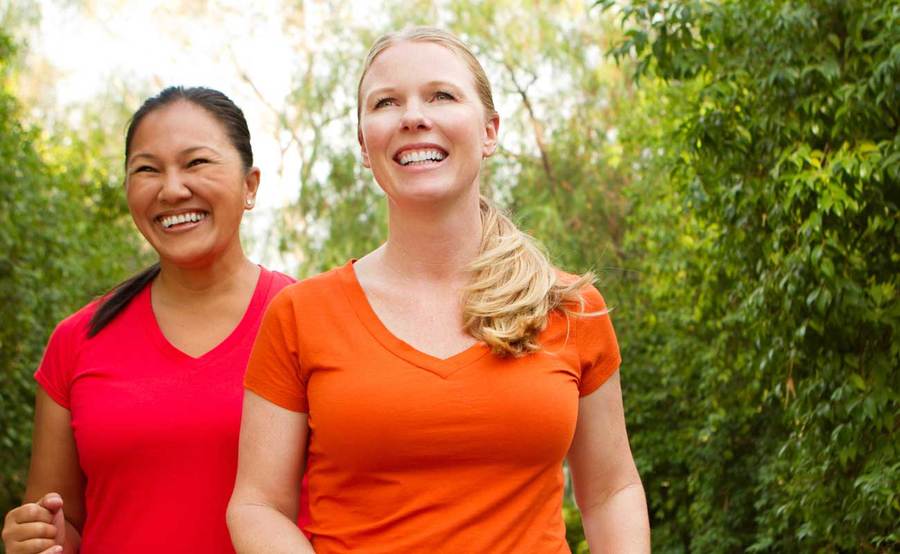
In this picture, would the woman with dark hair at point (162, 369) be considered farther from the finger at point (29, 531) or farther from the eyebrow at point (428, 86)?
the eyebrow at point (428, 86)

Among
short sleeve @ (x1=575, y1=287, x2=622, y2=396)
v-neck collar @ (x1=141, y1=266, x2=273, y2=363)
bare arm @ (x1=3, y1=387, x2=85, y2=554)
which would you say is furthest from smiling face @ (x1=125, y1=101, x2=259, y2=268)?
short sleeve @ (x1=575, y1=287, x2=622, y2=396)

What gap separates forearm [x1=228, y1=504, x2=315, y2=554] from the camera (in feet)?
7.98

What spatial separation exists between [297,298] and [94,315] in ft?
3.02

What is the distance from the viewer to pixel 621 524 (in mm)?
2627

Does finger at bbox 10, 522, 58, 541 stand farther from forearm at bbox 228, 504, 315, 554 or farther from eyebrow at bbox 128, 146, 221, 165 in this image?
eyebrow at bbox 128, 146, 221, 165

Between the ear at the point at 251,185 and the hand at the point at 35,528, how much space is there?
0.86m

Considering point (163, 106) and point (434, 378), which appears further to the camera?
point (163, 106)

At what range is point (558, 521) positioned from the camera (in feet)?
8.25

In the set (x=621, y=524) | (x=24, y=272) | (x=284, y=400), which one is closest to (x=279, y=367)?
(x=284, y=400)

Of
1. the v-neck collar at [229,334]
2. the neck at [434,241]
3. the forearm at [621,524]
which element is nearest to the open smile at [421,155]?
the neck at [434,241]

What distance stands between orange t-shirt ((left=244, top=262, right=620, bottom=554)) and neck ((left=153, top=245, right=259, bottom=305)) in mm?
801

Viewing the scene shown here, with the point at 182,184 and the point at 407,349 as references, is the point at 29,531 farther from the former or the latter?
the point at 407,349

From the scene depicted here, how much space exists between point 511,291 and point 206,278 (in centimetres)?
102

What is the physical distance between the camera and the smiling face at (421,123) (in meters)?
2.54
